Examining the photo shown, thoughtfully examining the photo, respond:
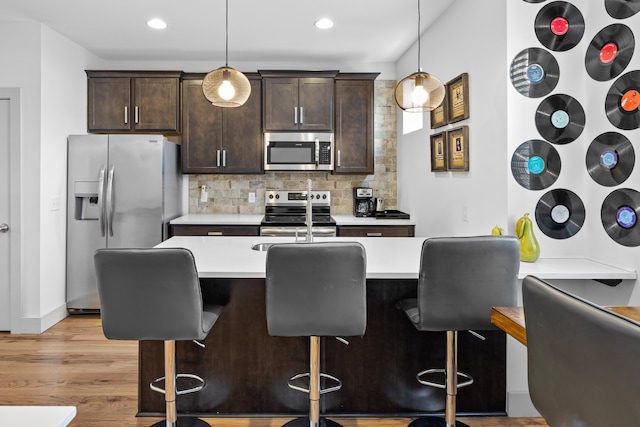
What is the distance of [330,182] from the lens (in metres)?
5.14

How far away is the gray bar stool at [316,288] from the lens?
185cm

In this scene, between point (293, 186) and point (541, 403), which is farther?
point (293, 186)

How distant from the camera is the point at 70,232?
14.0 feet

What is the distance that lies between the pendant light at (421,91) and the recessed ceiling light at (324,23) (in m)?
1.56

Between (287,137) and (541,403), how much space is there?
3.93 m

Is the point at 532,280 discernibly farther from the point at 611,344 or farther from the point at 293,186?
the point at 293,186

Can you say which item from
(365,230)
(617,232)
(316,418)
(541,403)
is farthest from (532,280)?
(365,230)

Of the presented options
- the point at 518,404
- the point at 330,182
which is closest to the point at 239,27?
the point at 330,182

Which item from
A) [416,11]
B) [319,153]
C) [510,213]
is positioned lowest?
[510,213]

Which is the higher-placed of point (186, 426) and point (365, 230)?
point (365, 230)

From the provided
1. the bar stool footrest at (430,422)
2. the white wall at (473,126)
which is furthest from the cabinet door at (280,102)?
the bar stool footrest at (430,422)

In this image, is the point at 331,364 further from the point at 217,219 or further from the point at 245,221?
the point at 217,219

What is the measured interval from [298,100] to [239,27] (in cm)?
99

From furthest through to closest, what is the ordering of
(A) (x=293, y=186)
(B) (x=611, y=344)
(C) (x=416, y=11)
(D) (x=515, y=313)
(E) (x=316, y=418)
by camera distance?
(A) (x=293, y=186), (C) (x=416, y=11), (E) (x=316, y=418), (D) (x=515, y=313), (B) (x=611, y=344)
